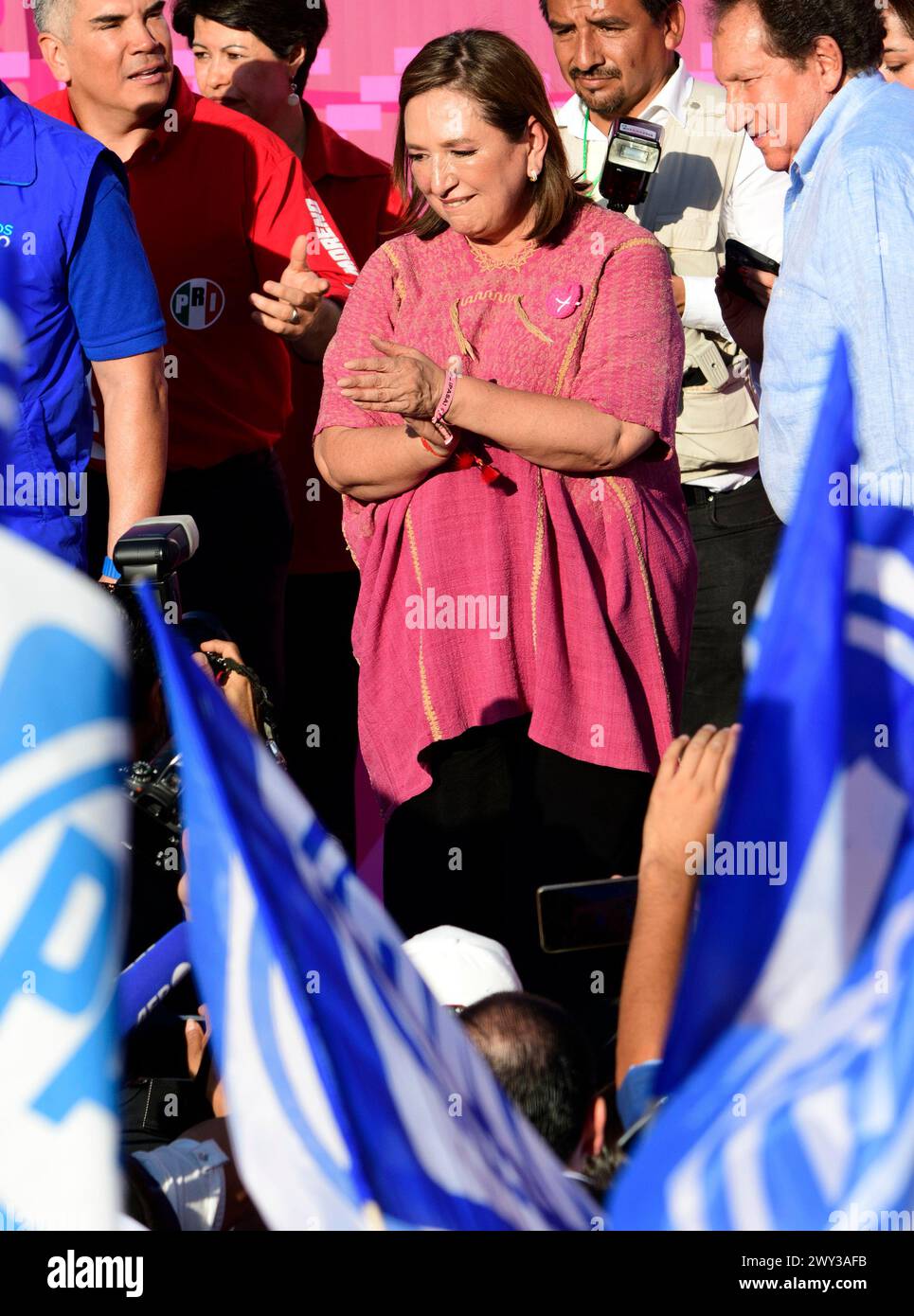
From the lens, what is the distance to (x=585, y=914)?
1.97m

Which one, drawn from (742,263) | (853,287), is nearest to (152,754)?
(853,287)

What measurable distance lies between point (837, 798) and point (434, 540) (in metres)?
1.48

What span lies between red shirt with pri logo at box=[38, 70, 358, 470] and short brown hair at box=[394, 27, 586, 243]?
60 centimetres

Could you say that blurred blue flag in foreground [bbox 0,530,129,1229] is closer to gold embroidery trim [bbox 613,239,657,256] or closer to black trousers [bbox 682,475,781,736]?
gold embroidery trim [bbox 613,239,657,256]

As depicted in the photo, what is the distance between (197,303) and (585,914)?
75.7 inches

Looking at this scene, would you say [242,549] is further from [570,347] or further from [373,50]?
[373,50]

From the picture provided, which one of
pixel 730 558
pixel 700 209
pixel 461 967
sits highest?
pixel 700 209

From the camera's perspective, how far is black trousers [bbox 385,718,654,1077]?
2.84 meters

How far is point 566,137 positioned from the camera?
3807 mm

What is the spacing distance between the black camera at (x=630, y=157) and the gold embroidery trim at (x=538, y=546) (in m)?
0.72

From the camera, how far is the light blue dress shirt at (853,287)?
243 centimetres
